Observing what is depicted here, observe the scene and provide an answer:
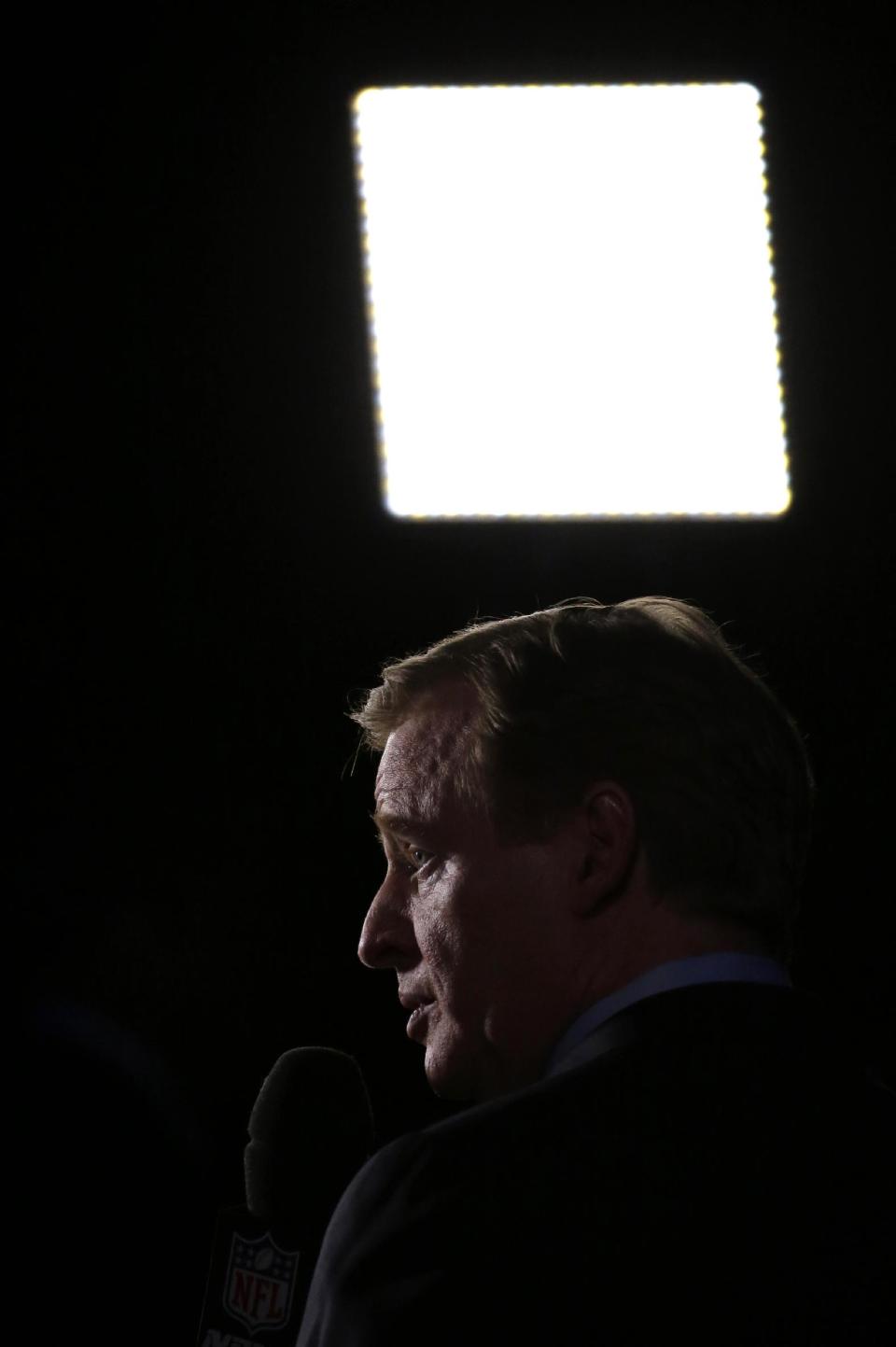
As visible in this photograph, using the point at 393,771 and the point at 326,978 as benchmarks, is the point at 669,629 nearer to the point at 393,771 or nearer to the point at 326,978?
the point at 393,771

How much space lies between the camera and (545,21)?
2.02m

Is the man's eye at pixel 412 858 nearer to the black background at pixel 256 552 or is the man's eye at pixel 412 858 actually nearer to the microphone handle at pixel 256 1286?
the microphone handle at pixel 256 1286

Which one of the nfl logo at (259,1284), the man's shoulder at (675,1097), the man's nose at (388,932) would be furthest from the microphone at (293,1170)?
the man's shoulder at (675,1097)

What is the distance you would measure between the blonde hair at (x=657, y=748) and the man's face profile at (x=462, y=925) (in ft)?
0.08

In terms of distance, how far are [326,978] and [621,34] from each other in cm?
133

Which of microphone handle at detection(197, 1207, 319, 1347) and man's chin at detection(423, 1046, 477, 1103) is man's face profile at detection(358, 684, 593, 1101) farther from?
microphone handle at detection(197, 1207, 319, 1347)

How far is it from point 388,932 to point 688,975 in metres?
0.29

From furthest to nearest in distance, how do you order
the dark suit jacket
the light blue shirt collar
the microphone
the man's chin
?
the microphone, the man's chin, the light blue shirt collar, the dark suit jacket

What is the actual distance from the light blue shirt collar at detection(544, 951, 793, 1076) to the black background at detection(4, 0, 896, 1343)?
3.82 feet

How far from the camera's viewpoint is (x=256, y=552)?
2186mm

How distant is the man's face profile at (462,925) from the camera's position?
1.13 meters

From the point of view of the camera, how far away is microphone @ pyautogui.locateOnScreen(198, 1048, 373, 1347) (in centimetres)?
170

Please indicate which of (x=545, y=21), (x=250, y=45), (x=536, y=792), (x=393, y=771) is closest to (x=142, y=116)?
(x=250, y=45)

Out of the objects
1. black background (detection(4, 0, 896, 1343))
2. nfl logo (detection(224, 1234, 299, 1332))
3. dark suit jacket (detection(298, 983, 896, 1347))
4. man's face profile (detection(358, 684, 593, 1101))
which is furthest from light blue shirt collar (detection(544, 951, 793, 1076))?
black background (detection(4, 0, 896, 1343))
